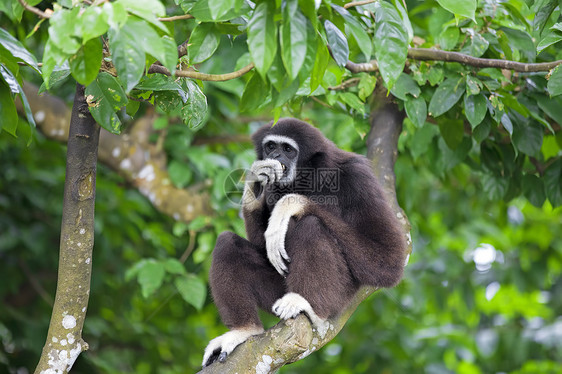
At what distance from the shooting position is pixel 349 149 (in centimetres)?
619

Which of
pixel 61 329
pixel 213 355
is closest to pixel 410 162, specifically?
pixel 213 355

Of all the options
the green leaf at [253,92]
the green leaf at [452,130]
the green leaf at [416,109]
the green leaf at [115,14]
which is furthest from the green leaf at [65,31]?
the green leaf at [452,130]

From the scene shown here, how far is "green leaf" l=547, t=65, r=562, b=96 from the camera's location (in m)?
3.62

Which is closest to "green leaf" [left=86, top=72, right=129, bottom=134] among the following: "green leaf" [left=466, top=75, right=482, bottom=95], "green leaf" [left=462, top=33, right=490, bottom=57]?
"green leaf" [left=466, top=75, right=482, bottom=95]

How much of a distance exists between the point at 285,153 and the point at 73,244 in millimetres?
1995

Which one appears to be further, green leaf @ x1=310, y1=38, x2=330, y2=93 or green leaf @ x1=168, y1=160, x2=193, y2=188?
green leaf @ x1=168, y1=160, x2=193, y2=188

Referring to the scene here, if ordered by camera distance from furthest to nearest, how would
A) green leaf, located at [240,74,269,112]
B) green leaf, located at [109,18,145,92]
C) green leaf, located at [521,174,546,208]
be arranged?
green leaf, located at [521,174,546,208] < green leaf, located at [240,74,269,112] < green leaf, located at [109,18,145,92]

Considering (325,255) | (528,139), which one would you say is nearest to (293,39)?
(325,255)

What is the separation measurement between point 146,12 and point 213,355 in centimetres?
261

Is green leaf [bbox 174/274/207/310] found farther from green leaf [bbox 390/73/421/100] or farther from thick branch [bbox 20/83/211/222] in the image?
green leaf [bbox 390/73/421/100]

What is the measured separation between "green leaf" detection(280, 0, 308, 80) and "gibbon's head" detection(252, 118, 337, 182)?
2208mm

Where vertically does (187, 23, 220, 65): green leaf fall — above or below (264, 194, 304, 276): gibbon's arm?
above

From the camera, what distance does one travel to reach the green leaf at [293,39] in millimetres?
2268

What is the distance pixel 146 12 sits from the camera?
2.10m
